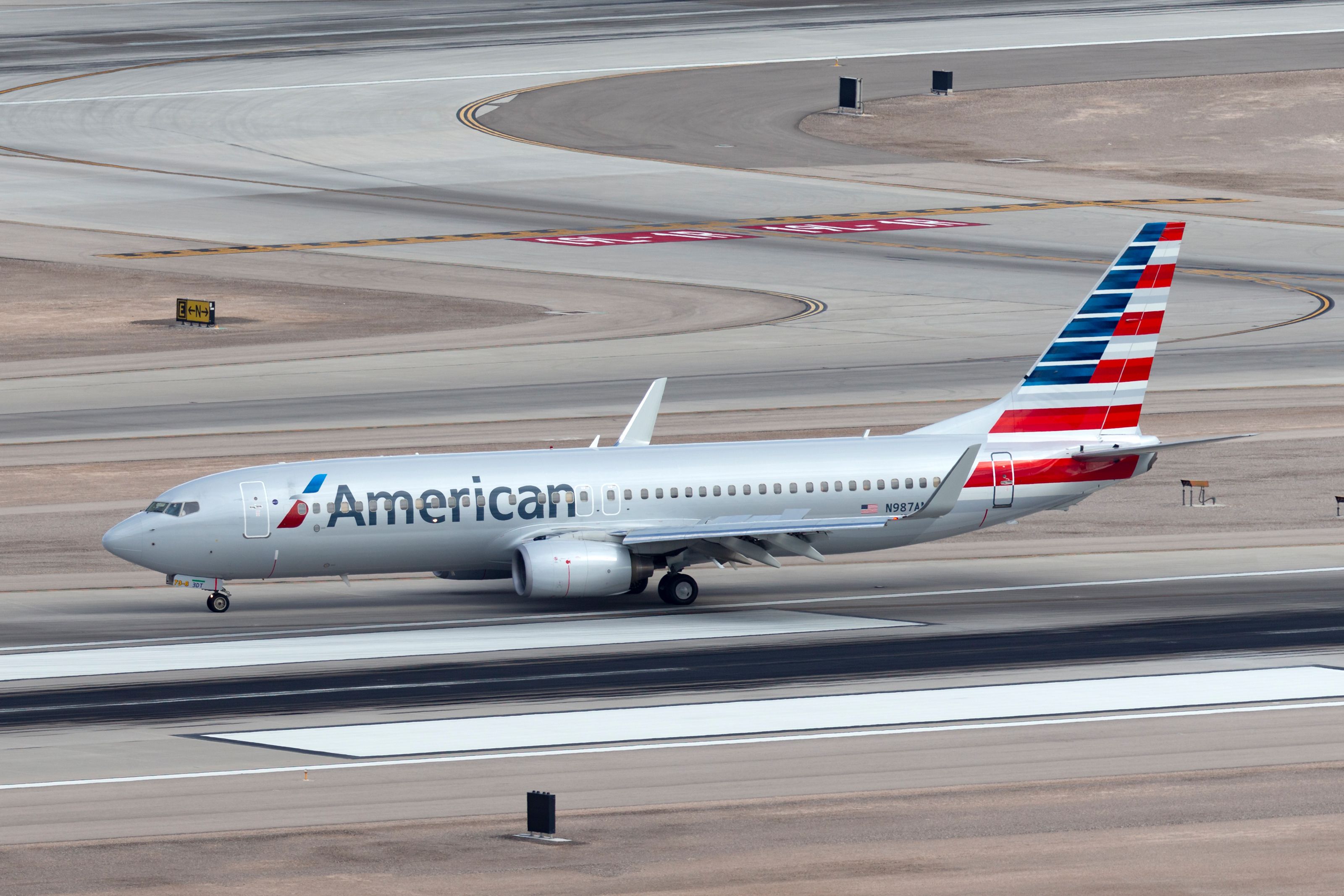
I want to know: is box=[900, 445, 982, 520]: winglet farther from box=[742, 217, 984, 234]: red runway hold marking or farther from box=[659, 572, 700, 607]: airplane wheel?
box=[742, 217, 984, 234]: red runway hold marking

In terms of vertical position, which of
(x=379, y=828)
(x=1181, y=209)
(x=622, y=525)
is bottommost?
(x=379, y=828)

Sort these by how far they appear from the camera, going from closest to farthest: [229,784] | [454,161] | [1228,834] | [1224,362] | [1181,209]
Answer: [1228,834]
[229,784]
[1224,362]
[1181,209]
[454,161]

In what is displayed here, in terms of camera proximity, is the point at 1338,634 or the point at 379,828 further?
the point at 1338,634

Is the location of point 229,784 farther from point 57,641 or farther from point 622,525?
point 622,525

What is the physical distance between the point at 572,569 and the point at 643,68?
113 metres

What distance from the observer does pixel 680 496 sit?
167ft

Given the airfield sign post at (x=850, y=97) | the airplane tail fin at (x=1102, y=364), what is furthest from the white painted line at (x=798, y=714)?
the airfield sign post at (x=850, y=97)

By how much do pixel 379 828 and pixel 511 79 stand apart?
417ft

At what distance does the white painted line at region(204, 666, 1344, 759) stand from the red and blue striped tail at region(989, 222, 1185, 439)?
1136 cm

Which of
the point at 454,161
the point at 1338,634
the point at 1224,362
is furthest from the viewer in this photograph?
the point at 454,161

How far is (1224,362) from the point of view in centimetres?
8288

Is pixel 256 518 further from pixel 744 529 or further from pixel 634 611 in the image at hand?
pixel 744 529

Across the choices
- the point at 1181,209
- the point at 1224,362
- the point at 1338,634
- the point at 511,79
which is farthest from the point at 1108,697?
the point at 511,79

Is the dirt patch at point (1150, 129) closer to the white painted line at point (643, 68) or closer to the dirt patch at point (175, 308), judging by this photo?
the white painted line at point (643, 68)
